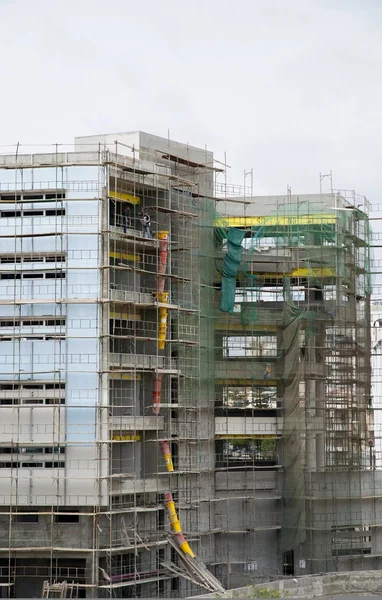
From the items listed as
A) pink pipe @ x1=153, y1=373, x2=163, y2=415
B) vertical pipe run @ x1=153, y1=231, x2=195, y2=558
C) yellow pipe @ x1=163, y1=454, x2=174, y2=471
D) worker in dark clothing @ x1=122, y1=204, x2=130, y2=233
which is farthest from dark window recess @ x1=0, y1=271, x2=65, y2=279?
yellow pipe @ x1=163, y1=454, x2=174, y2=471

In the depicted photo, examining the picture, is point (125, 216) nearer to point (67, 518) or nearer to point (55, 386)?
point (55, 386)

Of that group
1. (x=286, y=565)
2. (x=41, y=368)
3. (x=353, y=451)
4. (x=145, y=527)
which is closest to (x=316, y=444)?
(x=353, y=451)

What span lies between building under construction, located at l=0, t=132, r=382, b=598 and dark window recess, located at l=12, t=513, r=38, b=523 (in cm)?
8

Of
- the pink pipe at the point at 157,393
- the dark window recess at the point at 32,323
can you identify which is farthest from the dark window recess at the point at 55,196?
the pink pipe at the point at 157,393

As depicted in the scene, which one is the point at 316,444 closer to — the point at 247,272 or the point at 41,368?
the point at 247,272

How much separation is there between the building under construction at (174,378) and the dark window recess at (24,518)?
0.08 meters

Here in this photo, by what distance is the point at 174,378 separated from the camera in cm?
4391

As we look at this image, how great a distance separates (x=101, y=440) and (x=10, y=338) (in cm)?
470

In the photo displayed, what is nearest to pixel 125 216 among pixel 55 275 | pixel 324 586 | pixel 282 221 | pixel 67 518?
pixel 55 275

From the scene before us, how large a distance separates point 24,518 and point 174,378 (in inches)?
289

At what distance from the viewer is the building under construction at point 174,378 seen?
40562 millimetres

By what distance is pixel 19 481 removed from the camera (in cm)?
4062

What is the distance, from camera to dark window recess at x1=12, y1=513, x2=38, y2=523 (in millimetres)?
40750

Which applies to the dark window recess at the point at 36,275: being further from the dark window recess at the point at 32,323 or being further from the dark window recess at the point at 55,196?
the dark window recess at the point at 55,196
